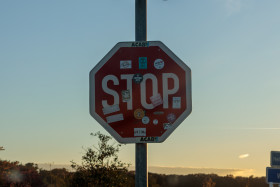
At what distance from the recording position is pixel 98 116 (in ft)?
19.9

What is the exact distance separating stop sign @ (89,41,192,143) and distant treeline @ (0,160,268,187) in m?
16.7

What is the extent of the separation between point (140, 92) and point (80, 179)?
20193 millimetres

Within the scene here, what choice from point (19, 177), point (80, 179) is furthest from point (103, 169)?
point (19, 177)

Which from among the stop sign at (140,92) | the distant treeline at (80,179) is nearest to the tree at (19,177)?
the distant treeline at (80,179)

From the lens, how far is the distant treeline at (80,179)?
24219mm

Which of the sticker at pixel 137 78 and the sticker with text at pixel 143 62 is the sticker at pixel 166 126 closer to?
the sticker at pixel 137 78

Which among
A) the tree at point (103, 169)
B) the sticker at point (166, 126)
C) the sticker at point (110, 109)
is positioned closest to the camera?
the sticker at point (166, 126)

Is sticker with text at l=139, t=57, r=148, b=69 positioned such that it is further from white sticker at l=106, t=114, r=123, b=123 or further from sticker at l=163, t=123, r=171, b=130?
sticker at l=163, t=123, r=171, b=130

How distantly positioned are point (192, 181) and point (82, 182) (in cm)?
2871

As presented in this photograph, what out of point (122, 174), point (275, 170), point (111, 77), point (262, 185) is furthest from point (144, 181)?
point (262, 185)

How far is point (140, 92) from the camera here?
6051 millimetres

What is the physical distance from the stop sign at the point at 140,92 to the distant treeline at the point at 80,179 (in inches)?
658

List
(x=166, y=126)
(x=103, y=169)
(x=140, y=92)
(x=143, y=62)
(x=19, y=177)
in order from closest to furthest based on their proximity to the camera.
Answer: (x=166, y=126) → (x=140, y=92) → (x=143, y=62) → (x=103, y=169) → (x=19, y=177)

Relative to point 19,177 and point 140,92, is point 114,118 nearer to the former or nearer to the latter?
point 140,92
